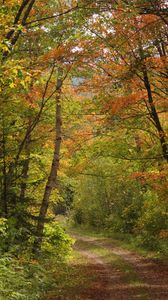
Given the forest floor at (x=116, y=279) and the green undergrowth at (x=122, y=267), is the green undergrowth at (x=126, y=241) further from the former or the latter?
the green undergrowth at (x=122, y=267)

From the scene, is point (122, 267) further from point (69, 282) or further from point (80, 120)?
point (80, 120)

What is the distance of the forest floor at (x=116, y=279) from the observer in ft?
35.3

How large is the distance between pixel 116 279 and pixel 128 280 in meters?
0.61

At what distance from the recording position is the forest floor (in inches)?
424

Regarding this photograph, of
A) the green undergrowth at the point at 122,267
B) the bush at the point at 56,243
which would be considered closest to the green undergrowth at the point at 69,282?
the bush at the point at 56,243

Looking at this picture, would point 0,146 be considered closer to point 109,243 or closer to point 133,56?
point 133,56

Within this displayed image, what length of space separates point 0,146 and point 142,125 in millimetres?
5672

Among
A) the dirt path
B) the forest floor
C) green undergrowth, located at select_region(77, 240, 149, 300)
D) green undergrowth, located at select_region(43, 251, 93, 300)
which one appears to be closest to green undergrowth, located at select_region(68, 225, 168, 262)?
the forest floor

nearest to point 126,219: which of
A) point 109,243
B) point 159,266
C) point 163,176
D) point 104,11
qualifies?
point 109,243

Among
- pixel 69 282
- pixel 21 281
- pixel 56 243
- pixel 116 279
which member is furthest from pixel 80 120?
pixel 21 281

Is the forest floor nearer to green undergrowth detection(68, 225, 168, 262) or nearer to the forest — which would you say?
the forest

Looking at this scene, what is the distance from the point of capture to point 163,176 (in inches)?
501

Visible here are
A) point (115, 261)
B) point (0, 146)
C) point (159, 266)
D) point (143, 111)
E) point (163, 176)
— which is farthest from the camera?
point (115, 261)

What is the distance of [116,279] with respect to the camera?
13867 millimetres
